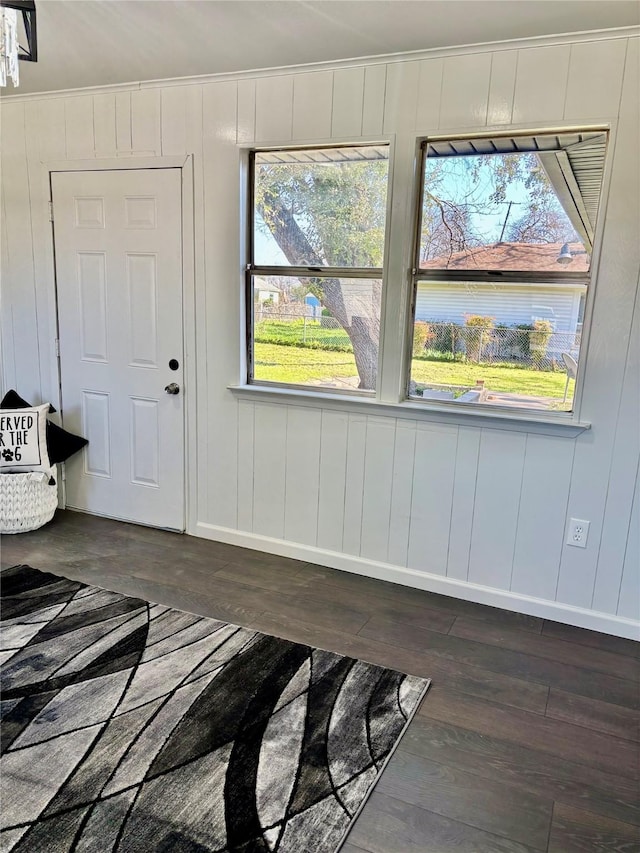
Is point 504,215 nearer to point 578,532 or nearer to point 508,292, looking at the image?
point 508,292

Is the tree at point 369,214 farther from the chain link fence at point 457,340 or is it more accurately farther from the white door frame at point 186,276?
the white door frame at point 186,276

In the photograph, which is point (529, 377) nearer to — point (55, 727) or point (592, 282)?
point (592, 282)

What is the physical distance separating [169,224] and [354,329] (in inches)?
46.3


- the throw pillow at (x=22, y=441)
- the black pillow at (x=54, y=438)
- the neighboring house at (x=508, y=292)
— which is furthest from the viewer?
the black pillow at (x=54, y=438)

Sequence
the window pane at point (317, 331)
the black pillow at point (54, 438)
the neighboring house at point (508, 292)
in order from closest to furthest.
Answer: the neighboring house at point (508, 292)
the window pane at point (317, 331)
the black pillow at point (54, 438)

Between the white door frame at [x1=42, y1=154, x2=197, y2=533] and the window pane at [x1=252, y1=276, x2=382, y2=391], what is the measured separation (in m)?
0.37

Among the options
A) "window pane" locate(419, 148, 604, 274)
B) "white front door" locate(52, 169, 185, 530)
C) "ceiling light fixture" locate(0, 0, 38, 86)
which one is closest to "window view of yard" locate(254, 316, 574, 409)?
"window pane" locate(419, 148, 604, 274)

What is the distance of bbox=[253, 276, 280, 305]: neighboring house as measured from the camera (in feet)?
10.0

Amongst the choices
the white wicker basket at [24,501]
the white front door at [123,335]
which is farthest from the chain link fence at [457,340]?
the white wicker basket at [24,501]

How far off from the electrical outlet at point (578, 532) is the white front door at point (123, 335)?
209 centimetres

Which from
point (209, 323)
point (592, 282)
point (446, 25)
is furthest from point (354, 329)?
point (446, 25)

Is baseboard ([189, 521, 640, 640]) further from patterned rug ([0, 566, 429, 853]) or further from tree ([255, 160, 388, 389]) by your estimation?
tree ([255, 160, 388, 389])

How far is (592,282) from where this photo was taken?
7.91 feet

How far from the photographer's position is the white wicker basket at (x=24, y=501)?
329cm
